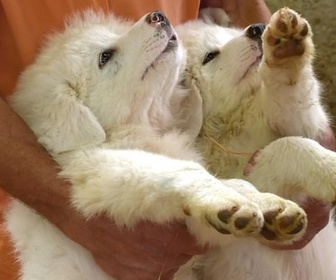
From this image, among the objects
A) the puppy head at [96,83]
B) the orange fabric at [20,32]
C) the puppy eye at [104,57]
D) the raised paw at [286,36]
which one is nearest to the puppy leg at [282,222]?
the raised paw at [286,36]

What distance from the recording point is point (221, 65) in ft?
6.93

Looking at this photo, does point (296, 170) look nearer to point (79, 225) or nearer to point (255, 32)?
point (255, 32)

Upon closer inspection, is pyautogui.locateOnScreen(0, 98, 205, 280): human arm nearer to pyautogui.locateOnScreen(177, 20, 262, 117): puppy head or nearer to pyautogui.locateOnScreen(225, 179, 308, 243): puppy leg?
pyautogui.locateOnScreen(225, 179, 308, 243): puppy leg

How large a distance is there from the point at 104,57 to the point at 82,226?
477 millimetres

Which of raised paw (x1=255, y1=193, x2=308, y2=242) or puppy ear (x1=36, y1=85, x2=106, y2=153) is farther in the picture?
puppy ear (x1=36, y1=85, x2=106, y2=153)

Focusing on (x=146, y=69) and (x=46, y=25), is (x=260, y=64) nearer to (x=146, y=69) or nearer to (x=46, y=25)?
(x=146, y=69)

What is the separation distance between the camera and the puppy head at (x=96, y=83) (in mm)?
1864

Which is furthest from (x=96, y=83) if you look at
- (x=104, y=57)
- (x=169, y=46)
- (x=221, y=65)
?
(x=221, y=65)

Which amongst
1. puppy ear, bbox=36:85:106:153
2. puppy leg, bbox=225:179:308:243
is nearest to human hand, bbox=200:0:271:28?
puppy ear, bbox=36:85:106:153

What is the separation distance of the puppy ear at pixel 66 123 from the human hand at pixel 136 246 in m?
0.20

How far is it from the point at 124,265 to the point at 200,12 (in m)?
0.99

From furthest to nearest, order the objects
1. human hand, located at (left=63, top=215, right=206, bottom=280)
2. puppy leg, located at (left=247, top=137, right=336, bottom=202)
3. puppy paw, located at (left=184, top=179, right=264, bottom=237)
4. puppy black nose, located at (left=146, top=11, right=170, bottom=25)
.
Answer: puppy black nose, located at (left=146, top=11, right=170, bottom=25), puppy leg, located at (left=247, top=137, right=336, bottom=202), human hand, located at (left=63, top=215, right=206, bottom=280), puppy paw, located at (left=184, top=179, right=264, bottom=237)

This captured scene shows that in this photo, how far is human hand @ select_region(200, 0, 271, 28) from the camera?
2.44m

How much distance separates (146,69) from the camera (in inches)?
75.3
